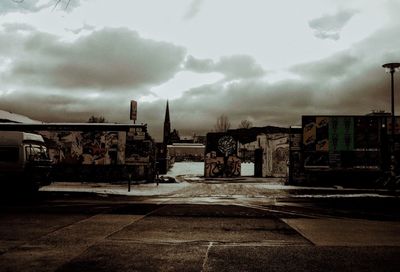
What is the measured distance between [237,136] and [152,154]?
31.4ft

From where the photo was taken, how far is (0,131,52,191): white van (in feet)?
54.5

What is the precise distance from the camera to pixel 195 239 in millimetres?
7859

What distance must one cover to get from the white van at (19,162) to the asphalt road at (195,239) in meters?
4.50

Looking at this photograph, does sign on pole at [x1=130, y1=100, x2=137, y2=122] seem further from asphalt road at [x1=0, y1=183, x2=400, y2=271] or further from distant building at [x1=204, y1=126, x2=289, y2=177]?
asphalt road at [x1=0, y1=183, x2=400, y2=271]

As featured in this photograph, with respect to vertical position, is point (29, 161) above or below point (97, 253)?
above

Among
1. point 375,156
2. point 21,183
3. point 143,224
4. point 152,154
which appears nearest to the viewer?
point 143,224

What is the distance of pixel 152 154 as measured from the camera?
94.1 feet

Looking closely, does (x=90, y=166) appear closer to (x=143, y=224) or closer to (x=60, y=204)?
(x=60, y=204)

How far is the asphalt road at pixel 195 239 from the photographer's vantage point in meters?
6.03

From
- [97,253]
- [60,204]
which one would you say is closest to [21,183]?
[60,204]

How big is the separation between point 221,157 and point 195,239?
2731cm

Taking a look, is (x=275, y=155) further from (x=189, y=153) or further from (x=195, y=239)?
(x=189, y=153)

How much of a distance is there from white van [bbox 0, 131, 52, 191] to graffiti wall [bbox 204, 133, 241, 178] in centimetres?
1912

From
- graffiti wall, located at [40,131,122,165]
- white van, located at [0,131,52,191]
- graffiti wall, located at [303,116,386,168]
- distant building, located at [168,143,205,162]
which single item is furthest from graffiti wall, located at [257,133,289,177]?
distant building, located at [168,143,205,162]
